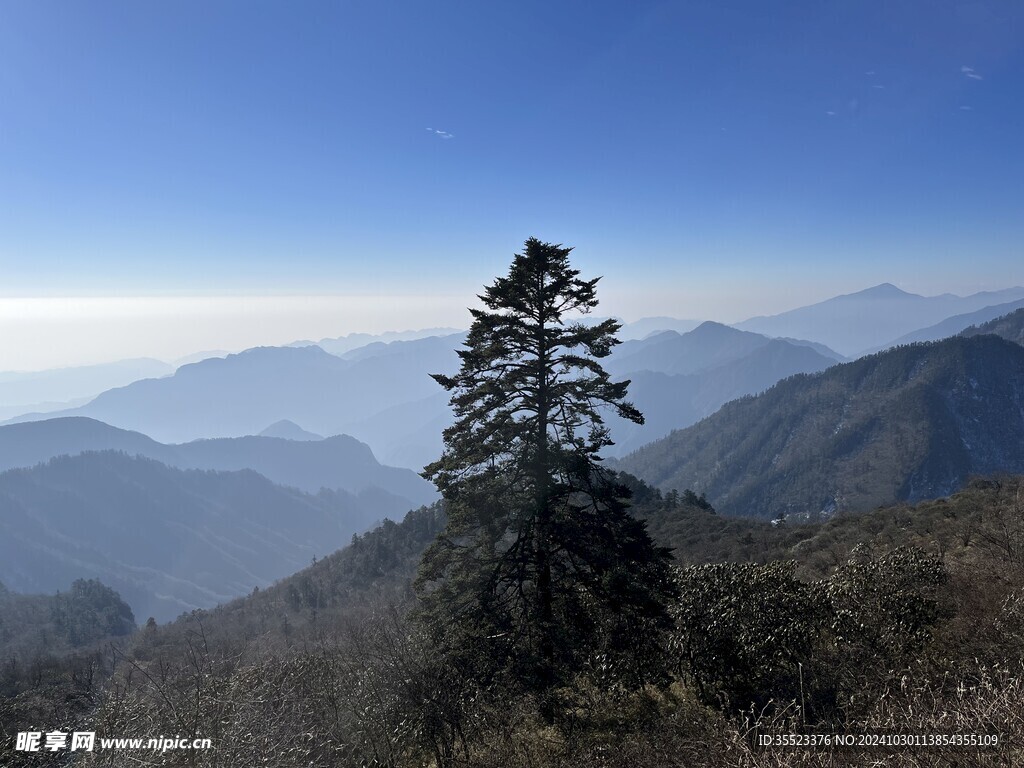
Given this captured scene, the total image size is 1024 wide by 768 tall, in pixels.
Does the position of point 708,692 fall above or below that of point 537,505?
below

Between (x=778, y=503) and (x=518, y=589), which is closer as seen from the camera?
(x=518, y=589)

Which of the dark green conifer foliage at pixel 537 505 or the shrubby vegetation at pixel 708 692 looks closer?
the shrubby vegetation at pixel 708 692

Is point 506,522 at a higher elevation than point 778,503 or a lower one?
higher

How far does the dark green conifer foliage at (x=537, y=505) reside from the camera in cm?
1225

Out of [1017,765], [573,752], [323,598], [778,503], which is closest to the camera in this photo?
[1017,765]

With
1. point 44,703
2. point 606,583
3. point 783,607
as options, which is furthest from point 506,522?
point 44,703

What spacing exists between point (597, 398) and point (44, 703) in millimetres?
30969

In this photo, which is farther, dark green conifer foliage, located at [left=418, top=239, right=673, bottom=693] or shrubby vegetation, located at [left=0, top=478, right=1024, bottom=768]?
dark green conifer foliage, located at [left=418, top=239, right=673, bottom=693]

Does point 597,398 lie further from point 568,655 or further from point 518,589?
point 568,655

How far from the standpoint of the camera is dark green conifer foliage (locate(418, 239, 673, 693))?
40.2 ft

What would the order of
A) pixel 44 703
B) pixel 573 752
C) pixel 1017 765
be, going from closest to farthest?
pixel 1017 765
pixel 573 752
pixel 44 703

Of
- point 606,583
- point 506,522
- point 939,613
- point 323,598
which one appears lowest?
point 323,598

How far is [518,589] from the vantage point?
12828 mm

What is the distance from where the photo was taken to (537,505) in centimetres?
1239
